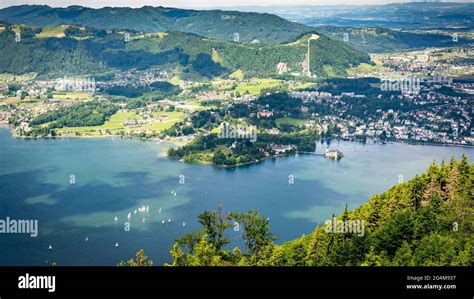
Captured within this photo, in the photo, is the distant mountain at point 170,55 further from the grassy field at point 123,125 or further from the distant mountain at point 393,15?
the grassy field at point 123,125

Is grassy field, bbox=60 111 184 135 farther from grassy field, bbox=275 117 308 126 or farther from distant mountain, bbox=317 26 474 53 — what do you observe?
distant mountain, bbox=317 26 474 53

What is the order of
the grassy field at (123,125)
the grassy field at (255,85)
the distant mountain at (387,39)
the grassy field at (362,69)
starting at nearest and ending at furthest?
the grassy field at (123,125) < the grassy field at (255,85) < the grassy field at (362,69) < the distant mountain at (387,39)

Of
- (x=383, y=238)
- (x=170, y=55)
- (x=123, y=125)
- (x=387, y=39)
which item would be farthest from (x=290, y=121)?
(x=387, y=39)

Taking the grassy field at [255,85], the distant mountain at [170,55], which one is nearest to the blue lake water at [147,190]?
the grassy field at [255,85]

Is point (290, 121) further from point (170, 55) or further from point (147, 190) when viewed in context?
point (170, 55)

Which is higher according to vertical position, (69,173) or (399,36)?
(399,36)
